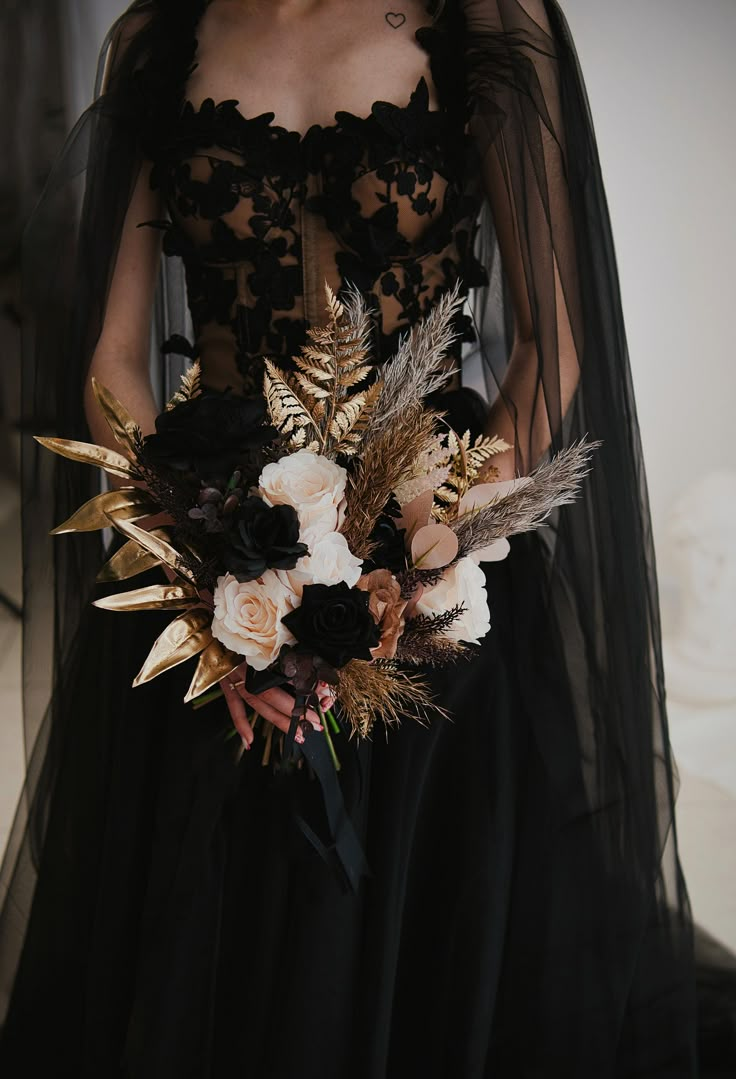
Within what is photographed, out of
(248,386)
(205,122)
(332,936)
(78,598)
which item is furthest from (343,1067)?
(205,122)

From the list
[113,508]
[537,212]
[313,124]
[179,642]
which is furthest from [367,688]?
[313,124]

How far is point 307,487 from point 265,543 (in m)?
0.06

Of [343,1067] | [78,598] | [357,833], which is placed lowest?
[343,1067]

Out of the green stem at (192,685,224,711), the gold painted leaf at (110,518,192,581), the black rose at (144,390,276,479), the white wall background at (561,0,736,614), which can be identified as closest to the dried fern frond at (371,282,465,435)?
the black rose at (144,390,276,479)

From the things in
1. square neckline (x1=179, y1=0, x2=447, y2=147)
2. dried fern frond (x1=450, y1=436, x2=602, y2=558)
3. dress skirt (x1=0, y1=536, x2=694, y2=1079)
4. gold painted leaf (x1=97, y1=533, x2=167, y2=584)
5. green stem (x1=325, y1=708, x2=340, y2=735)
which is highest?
square neckline (x1=179, y1=0, x2=447, y2=147)

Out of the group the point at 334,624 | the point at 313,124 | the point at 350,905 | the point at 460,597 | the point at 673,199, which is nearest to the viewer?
the point at 334,624

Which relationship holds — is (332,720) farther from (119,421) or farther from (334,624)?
(119,421)

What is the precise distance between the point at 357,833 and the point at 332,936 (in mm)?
110

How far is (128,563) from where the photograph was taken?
0.81 meters

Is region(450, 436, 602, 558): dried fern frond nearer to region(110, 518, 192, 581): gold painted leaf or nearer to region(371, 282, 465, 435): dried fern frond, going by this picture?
region(371, 282, 465, 435): dried fern frond

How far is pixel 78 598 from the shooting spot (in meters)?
1.19

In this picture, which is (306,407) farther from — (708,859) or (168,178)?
(708,859)

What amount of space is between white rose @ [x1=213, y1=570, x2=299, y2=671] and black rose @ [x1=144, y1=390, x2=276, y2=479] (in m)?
0.10

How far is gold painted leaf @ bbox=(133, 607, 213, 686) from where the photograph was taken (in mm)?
768
